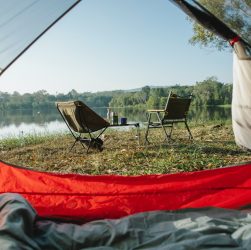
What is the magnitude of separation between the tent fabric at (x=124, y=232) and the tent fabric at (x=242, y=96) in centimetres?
121

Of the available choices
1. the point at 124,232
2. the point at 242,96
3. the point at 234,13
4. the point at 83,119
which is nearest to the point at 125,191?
the point at 124,232

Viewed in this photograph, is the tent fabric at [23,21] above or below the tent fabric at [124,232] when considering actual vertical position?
above

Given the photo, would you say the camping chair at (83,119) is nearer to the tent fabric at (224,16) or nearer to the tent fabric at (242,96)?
the tent fabric at (242,96)

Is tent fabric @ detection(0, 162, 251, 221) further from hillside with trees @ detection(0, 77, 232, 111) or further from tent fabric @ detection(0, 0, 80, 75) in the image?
hillside with trees @ detection(0, 77, 232, 111)

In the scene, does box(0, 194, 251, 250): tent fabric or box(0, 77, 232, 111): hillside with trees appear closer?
box(0, 194, 251, 250): tent fabric

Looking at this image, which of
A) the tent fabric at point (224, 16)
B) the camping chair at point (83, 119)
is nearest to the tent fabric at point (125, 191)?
the tent fabric at point (224, 16)

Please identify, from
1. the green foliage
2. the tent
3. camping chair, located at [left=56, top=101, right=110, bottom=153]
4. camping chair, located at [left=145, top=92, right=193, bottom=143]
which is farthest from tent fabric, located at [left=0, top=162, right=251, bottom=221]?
the green foliage

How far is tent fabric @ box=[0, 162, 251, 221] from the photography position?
8.66 feet

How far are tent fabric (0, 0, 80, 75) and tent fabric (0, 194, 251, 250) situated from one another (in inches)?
45.7

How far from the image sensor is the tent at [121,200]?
196 cm

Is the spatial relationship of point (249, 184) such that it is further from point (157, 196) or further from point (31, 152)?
point (31, 152)

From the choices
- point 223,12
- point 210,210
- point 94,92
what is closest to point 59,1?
point 223,12

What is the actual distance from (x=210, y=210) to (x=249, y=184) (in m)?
0.42

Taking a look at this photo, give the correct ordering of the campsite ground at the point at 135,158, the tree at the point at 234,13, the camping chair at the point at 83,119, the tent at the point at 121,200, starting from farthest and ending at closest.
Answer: the camping chair at the point at 83,119 < the campsite ground at the point at 135,158 < the tree at the point at 234,13 < the tent at the point at 121,200
